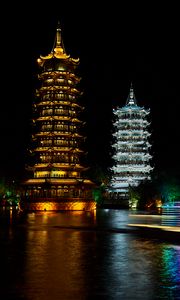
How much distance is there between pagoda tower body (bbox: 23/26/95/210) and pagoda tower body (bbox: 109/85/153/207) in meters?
25.8

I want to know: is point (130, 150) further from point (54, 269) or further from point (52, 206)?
point (54, 269)

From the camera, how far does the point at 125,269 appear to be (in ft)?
37.7

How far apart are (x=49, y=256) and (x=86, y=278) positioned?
386cm

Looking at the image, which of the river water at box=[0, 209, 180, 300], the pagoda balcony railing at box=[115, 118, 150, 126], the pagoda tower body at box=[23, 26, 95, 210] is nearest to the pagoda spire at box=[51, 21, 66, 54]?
the pagoda tower body at box=[23, 26, 95, 210]

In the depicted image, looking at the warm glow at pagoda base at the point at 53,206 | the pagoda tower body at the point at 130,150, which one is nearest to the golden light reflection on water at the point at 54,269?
the warm glow at pagoda base at the point at 53,206

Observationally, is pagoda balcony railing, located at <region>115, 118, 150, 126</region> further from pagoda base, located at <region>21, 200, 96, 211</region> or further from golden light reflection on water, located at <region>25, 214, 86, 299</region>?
golden light reflection on water, located at <region>25, 214, 86, 299</region>

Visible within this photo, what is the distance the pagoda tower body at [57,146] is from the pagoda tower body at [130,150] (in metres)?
25.8

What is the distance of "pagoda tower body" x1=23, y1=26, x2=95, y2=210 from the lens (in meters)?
69.0

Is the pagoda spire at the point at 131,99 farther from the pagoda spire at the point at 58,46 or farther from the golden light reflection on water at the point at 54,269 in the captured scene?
the golden light reflection on water at the point at 54,269

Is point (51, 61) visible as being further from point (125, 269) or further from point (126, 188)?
point (125, 269)

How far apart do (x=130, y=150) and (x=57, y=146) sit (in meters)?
31.1

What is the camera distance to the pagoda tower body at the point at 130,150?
3861 inches

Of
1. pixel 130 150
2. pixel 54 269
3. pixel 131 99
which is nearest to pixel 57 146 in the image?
pixel 130 150

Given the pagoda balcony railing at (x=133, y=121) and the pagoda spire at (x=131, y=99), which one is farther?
the pagoda spire at (x=131, y=99)
